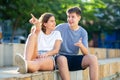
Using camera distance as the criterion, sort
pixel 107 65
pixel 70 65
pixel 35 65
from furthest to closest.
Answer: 1. pixel 107 65
2. pixel 70 65
3. pixel 35 65

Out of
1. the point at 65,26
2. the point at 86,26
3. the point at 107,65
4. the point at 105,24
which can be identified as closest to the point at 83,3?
the point at 86,26

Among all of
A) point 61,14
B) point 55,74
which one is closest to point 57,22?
point 61,14

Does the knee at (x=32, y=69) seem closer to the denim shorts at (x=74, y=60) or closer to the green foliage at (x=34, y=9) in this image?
the denim shorts at (x=74, y=60)

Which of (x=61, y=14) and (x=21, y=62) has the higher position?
(x=61, y=14)

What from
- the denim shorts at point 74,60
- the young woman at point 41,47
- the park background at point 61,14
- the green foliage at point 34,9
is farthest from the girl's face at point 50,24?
the green foliage at point 34,9

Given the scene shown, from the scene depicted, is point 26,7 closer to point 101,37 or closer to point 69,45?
point 69,45

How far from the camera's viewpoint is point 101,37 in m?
38.8

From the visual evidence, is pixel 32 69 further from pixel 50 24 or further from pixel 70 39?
pixel 70 39

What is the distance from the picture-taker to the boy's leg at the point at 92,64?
16.6 ft

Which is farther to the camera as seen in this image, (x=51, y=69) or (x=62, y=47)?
(x=62, y=47)

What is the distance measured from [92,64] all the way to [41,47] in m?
0.78

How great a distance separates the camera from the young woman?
459 cm

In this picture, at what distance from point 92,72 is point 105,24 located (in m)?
28.4

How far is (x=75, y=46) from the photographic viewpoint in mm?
5441
